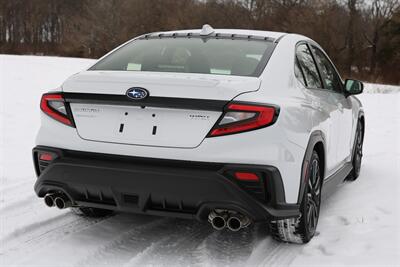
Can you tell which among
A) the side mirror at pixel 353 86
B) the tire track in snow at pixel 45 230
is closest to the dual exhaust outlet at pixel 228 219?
the tire track in snow at pixel 45 230

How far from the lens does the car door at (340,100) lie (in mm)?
5031

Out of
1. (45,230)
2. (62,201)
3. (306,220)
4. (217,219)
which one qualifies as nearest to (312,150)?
(306,220)

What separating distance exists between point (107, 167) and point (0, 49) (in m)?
58.7

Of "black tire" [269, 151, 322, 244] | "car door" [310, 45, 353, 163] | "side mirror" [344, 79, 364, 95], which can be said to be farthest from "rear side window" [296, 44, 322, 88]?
"side mirror" [344, 79, 364, 95]

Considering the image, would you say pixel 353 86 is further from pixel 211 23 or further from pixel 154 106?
pixel 211 23

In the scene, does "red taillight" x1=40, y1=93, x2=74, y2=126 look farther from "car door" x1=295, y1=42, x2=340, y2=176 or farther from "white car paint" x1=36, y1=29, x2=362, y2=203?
"car door" x1=295, y1=42, x2=340, y2=176

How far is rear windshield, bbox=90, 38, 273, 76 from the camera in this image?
3799mm

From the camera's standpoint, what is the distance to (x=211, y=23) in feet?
205

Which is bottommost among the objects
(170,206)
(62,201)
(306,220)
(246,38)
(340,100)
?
(306,220)

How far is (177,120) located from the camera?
332 centimetres

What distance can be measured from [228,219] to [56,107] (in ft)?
4.47

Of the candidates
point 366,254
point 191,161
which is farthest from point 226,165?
point 366,254

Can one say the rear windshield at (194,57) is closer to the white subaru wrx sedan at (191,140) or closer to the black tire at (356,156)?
the white subaru wrx sedan at (191,140)

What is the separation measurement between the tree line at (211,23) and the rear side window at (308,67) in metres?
36.0
